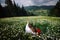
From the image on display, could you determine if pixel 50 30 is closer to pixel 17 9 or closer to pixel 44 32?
pixel 44 32

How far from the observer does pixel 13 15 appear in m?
2.00

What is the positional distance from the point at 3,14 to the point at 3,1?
0.64ft

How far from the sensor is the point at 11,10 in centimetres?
202

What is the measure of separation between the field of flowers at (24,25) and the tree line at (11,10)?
0.06 m

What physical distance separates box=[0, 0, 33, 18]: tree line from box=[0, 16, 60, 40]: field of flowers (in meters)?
0.06

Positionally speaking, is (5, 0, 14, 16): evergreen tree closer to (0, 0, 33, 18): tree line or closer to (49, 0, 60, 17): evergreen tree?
(0, 0, 33, 18): tree line

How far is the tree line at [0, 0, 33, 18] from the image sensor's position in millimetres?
1993

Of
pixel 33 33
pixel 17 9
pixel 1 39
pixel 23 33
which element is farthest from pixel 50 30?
pixel 1 39

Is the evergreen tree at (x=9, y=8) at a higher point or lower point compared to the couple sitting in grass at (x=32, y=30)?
higher

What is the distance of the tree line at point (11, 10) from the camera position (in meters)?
1.99

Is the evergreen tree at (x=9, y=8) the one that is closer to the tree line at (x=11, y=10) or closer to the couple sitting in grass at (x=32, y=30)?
the tree line at (x=11, y=10)

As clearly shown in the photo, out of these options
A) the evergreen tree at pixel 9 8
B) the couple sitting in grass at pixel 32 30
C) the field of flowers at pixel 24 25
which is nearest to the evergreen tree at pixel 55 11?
the field of flowers at pixel 24 25

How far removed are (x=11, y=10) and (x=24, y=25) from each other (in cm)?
31

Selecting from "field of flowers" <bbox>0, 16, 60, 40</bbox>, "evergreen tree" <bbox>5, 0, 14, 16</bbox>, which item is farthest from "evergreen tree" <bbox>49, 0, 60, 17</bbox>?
"evergreen tree" <bbox>5, 0, 14, 16</bbox>
